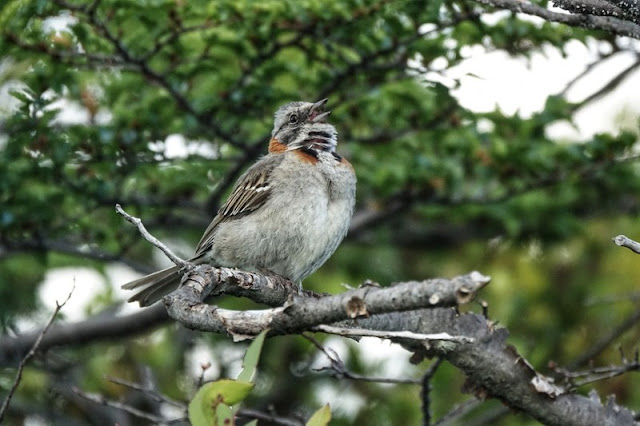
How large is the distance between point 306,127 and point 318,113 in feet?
0.44

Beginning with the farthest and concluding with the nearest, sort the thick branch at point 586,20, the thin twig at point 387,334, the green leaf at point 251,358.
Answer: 1. the thick branch at point 586,20
2. the thin twig at point 387,334
3. the green leaf at point 251,358

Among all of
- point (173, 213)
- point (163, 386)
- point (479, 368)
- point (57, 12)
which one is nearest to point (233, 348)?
point (163, 386)

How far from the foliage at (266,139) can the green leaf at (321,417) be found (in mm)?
3379

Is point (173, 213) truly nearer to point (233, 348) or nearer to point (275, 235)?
point (233, 348)

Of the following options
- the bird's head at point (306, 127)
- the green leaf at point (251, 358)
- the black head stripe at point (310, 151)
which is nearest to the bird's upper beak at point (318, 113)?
the bird's head at point (306, 127)

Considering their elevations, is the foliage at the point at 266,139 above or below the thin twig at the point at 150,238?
below

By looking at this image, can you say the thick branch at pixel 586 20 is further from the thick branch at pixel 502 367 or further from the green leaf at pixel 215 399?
the green leaf at pixel 215 399

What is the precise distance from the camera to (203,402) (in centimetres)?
341

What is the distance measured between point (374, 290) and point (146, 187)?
15.9ft

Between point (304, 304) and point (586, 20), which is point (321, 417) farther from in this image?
point (586, 20)

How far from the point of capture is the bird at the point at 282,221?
6.68 m

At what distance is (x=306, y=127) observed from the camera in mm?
7402

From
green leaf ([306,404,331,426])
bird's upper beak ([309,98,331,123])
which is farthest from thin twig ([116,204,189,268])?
bird's upper beak ([309,98,331,123])

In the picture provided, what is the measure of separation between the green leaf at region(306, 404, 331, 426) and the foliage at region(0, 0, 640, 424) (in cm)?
338
